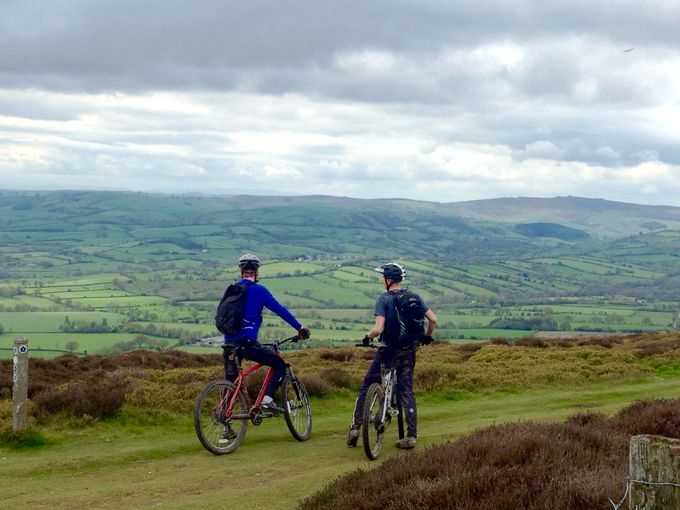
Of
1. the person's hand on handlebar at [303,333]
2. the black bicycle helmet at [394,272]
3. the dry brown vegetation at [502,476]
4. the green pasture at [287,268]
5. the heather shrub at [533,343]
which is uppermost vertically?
the black bicycle helmet at [394,272]

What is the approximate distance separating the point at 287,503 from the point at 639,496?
489cm

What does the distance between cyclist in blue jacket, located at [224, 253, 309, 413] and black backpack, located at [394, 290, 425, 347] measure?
1.63m

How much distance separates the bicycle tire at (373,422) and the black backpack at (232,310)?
257 centimetres

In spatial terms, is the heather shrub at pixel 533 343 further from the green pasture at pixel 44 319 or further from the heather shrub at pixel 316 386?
the green pasture at pixel 44 319

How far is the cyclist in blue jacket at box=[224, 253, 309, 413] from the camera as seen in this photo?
12320mm

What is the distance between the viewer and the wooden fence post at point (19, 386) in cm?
1318

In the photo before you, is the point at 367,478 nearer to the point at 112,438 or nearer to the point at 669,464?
the point at 669,464

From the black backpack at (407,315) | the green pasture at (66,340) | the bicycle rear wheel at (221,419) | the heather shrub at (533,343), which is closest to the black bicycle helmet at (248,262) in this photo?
the bicycle rear wheel at (221,419)

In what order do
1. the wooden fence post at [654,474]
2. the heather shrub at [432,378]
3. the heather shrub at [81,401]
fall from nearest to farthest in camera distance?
the wooden fence post at [654,474] → the heather shrub at [81,401] → the heather shrub at [432,378]

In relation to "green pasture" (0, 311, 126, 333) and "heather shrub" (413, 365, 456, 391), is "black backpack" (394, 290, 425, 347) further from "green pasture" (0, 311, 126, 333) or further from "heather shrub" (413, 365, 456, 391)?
"green pasture" (0, 311, 126, 333)

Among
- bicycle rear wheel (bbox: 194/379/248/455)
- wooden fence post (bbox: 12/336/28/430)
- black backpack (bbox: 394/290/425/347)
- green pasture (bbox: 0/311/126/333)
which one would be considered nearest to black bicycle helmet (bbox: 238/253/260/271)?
bicycle rear wheel (bbox: 194/379/248/455)

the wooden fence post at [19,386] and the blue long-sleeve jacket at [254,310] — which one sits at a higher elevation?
the blue long-sleeve jacket at [254,310]

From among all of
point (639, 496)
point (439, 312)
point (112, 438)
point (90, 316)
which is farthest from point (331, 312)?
point (639, 496)

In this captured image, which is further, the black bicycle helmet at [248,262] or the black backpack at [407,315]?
the black bicycle helmet at [248,262]
